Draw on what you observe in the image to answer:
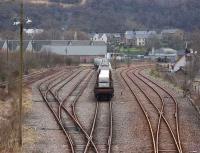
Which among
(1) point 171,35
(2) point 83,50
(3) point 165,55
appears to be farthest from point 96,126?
(1) point 171,35

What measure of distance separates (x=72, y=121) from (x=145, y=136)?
18.1 ft

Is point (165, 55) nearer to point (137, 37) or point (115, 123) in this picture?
point (137, 37)

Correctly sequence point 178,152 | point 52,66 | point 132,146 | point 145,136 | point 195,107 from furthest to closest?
point 52,66
point 195,107
point 145,136
point 132,146
point 178,152

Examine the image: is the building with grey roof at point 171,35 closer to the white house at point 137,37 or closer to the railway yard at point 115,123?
the white house at point 137,37

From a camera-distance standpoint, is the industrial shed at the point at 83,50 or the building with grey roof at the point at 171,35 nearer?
the industrial shed at the point at 83,50

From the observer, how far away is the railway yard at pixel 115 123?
21150 mm

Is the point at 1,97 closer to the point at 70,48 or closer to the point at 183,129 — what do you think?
the point at 183,129

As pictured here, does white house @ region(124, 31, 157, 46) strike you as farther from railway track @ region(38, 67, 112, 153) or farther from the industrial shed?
railway track @ region(38, 67, 112, 153)

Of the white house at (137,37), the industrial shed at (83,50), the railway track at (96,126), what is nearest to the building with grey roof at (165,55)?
the industrial shed at (83,50)

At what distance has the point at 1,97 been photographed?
3550 cm

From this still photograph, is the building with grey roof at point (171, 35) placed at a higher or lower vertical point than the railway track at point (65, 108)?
higher

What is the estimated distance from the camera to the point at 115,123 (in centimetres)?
2730

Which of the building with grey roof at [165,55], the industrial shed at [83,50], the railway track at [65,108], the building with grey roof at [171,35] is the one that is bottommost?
the building with grey roof at [165,55]

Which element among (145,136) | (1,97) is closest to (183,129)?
(145,136)
